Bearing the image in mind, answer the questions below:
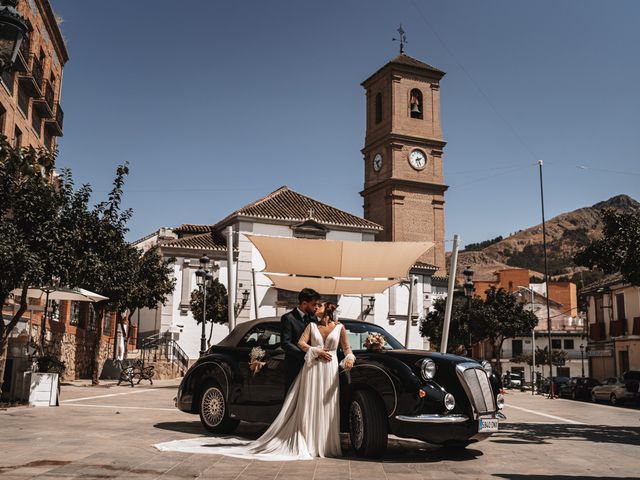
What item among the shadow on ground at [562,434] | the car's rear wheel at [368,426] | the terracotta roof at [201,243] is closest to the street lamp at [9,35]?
the car's rear wheel at [368,426]

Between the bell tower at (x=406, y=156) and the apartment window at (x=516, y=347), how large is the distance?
16803 millimetres

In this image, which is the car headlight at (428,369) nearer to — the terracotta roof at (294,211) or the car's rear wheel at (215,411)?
the car's rear wheel at (215,411)

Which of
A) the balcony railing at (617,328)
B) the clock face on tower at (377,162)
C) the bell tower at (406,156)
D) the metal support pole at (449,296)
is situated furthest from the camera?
the clock face on tower at (377,162)

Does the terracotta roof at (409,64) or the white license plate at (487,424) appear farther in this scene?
the terracotta roof at (409,64)

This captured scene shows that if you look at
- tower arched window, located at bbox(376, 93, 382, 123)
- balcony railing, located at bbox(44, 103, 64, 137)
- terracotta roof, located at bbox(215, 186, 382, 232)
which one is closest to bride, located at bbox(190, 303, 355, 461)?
balcony railing, located at bbox(44, 103, 64, 137)

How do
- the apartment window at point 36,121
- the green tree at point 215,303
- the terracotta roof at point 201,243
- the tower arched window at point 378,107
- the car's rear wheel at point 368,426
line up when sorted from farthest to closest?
the tower arched window at point 378,107
the terracotta roof at point 201,243
the green tree at point 215,303
the apartment window at point 36,121
the car's rear wheel at point 368,426

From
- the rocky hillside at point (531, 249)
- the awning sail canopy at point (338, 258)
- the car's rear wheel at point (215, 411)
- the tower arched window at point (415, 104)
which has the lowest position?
the car's rear wheel at point (215, 411)

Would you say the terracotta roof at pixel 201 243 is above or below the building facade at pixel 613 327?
above

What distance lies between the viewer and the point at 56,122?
2747 centimetres

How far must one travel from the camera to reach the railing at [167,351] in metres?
37.1

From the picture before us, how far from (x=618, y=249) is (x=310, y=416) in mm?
8713

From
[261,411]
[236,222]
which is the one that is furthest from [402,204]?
[261,411]

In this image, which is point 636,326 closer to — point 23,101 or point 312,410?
point 23,101

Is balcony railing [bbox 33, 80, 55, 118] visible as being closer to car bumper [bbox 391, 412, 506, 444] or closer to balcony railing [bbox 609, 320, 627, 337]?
car bumper [bbox 391, 412, 506, 444]
